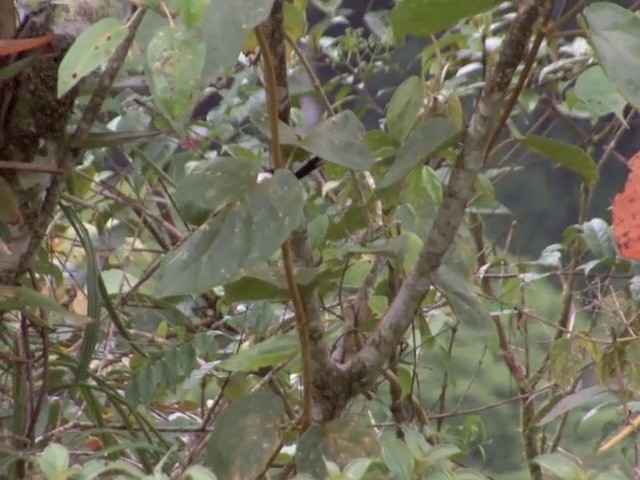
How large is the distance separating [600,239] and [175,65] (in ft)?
2.53

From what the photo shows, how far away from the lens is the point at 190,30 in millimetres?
323

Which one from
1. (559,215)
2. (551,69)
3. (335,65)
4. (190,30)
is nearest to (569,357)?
(551,69)

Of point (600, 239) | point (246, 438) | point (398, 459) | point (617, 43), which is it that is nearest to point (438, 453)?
point (398, 459)

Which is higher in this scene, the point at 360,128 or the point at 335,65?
the point at 360,128

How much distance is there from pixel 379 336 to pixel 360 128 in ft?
0.47

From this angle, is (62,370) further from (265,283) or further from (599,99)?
(599,99)

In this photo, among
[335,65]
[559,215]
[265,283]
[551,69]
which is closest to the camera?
[265,283]

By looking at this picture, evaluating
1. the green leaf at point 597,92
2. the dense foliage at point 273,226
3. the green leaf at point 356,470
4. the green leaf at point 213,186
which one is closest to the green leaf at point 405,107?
the dense foliage at point 273,226

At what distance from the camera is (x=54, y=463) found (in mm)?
429

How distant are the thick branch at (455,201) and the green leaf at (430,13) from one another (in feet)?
0.09

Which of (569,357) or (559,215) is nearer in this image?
(569,357)

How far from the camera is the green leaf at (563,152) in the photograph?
51 centimetres

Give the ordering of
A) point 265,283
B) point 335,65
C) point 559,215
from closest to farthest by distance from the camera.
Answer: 1. point 265,283
2. point 335,65
3. point 559,215

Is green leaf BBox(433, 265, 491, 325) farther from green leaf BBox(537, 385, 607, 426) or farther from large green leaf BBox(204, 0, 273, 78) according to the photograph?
large green leaf BBox(204, 0, 273, 78)
